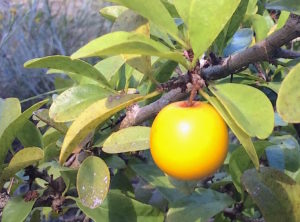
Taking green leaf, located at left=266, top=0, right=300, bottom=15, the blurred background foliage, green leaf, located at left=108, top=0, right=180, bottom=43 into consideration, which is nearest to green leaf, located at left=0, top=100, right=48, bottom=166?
green leaf, located at left=108, top=0, right=180, bottom=43

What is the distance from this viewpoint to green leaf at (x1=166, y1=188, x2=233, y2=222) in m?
0.82

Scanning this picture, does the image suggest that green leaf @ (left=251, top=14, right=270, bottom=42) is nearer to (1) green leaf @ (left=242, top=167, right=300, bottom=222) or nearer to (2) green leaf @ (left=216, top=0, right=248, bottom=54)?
(2) green leaf @ (left=216, top=0, right=248, bottom=54)

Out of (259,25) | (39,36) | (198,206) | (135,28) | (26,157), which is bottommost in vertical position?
(39,36)

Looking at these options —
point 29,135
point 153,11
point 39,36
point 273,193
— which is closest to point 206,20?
point 153,11

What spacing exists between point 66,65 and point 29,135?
1.01 ft

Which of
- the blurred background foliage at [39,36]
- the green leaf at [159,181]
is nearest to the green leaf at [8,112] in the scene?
the green leaf at [159,181]

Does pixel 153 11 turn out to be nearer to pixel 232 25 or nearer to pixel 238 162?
pixel 232 25

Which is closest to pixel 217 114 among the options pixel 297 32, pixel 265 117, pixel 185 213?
pixel 265 117

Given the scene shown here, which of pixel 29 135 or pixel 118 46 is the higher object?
pixel 118 46

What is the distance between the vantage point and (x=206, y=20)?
0.58m

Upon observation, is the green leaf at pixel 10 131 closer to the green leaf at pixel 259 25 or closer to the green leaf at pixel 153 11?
the green leaf at pixel 153 11

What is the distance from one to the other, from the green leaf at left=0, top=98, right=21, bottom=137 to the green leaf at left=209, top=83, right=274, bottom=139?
421 millimetres

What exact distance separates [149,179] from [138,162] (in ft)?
0.27

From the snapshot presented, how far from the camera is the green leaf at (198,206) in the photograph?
2.69ft
